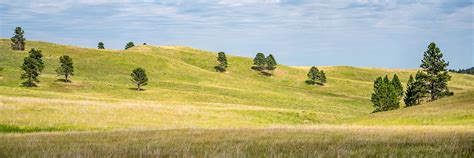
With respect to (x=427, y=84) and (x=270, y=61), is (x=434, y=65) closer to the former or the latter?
(x=427, y=84)

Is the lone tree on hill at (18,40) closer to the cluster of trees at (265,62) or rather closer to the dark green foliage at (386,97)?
the cluster of trees at (265,62)

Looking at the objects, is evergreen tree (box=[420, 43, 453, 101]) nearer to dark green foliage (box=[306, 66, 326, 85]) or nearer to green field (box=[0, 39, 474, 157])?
green field (box=[0, 39, 474, 157])

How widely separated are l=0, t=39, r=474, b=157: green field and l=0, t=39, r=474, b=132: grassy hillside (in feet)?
0.74

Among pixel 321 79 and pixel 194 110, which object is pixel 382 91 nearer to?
pixel 194 110

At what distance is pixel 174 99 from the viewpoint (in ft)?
335

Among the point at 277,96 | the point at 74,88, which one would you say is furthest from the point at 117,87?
the point at 277,96

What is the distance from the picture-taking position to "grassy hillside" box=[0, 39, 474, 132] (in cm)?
4644

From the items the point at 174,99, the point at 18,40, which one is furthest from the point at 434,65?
the point at 18,40

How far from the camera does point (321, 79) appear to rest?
16725 cm

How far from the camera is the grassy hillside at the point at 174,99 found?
46.4 meters

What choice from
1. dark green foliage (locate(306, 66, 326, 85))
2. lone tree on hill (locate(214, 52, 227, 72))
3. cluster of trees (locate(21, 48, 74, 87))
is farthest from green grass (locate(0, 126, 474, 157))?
lone tree on hill (locate(214, 52, 227, 72))

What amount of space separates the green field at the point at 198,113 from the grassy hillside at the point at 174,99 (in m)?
0.23

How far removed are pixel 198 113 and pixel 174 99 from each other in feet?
144

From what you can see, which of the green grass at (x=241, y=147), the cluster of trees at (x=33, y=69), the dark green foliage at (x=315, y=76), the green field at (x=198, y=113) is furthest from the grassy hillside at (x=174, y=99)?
the green grass at (x=241, y=147)
